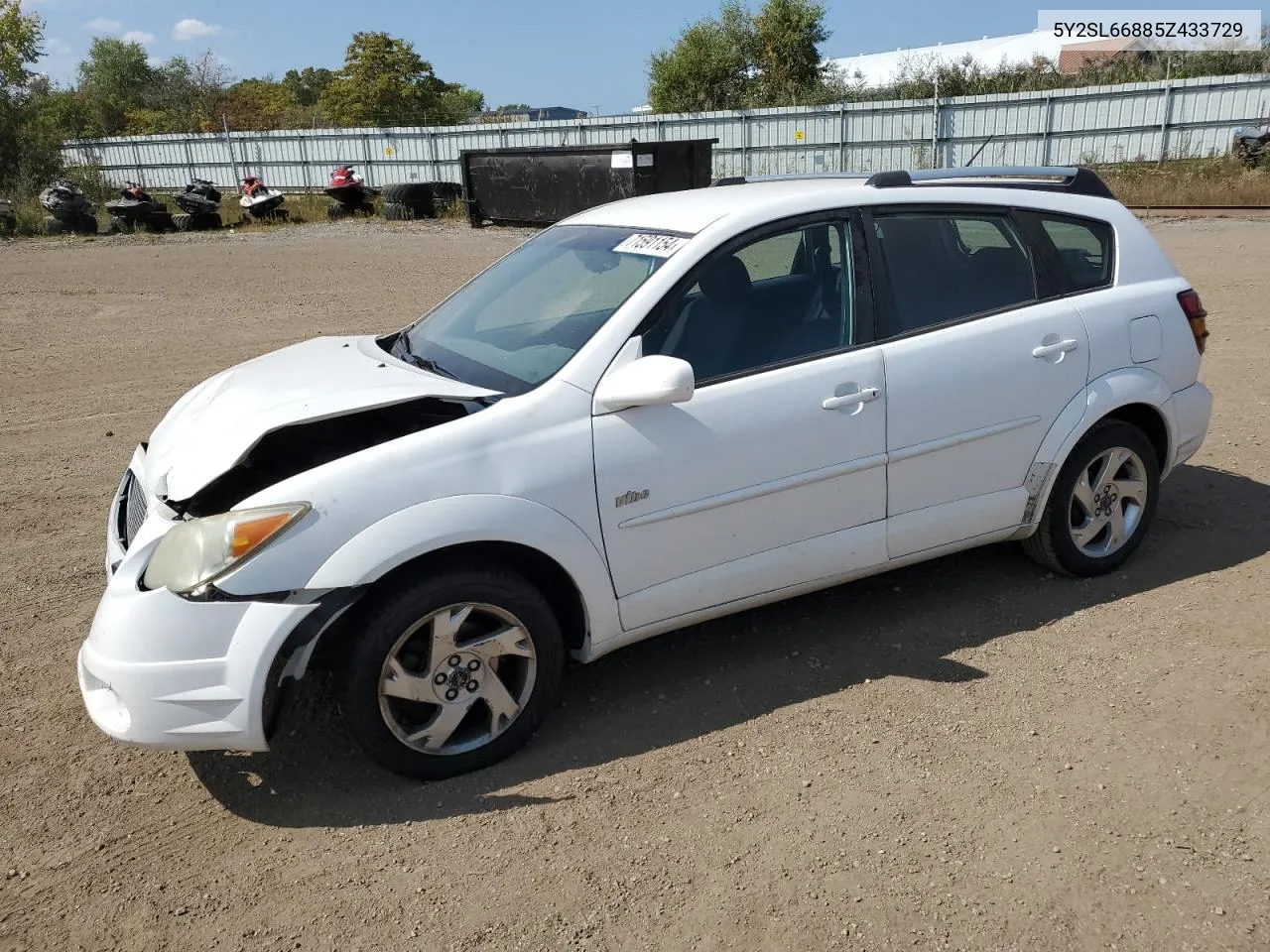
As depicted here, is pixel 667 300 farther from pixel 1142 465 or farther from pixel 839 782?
pixel 1142 465

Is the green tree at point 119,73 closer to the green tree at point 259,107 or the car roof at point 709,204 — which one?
the green tree at point 259,107

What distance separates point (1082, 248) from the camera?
4.44 meters

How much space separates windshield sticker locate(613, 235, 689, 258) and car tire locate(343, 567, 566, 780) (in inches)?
50.9

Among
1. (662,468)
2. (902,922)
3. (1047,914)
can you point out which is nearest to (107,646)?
(662,468)

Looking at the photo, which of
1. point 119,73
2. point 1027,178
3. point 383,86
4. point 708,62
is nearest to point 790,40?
point 708,62

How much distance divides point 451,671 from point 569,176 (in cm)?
1802

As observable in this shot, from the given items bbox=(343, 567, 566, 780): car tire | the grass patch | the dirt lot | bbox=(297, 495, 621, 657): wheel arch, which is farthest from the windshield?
the grass patch

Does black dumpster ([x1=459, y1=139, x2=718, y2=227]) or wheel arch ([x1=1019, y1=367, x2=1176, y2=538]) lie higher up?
black dumpster ([x1=459, y1=139, x2=718, y2=227])

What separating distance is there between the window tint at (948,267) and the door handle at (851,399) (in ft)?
0.90

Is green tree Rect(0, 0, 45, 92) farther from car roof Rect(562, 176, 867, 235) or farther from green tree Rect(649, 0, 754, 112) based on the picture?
car roof Rect(562, 176, 867, 235)

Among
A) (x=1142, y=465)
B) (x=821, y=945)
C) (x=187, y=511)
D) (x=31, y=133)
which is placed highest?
(x=31, y=133)

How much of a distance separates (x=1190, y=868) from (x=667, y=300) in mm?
2289

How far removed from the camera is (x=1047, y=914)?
266 centimetres

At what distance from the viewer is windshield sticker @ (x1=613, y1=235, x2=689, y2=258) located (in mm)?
3676
